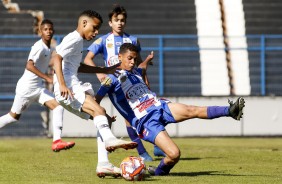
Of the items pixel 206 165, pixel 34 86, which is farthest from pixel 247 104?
pixel 206 165

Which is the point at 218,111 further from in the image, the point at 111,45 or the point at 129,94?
the point at 111,45

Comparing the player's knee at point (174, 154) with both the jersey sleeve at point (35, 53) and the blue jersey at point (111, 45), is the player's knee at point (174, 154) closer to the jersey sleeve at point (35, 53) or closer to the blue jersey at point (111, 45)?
the blue jersey at point (111, 45)

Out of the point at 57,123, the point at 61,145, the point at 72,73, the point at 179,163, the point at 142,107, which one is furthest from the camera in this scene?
the point at 57,123

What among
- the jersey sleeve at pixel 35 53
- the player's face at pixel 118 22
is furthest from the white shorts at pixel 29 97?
the player's face at pixel 118 22

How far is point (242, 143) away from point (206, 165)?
602 cm

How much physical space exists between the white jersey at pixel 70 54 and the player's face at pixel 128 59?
52cm

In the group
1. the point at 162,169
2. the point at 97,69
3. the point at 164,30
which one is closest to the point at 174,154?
the point at 162,169

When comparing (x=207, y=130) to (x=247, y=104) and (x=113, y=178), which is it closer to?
(x=247, y=104)

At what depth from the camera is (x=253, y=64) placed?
20.5 metres

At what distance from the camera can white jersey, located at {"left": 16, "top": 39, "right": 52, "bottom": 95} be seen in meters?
14.3

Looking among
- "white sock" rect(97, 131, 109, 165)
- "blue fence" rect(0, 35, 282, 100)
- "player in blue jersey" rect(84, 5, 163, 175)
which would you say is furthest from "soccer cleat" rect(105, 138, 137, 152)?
"blue fence" rect(0, 35, 282, 100)

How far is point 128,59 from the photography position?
33.7 feet

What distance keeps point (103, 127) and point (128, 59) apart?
3.44 feet

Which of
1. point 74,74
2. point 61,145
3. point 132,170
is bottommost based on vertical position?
point 61,145
